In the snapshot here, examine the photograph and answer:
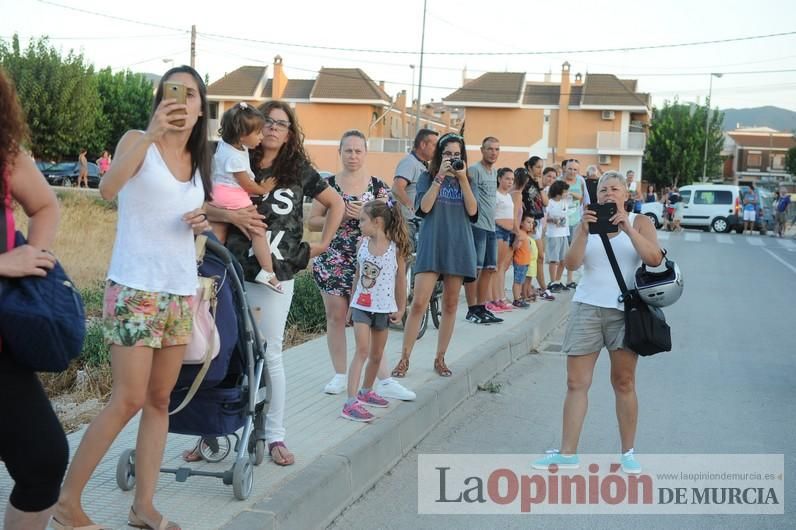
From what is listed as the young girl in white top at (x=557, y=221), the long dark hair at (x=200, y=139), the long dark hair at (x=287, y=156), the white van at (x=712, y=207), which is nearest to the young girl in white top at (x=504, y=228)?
the young girl in white top at (x=557, y=221)

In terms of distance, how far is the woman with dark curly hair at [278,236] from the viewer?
18.1 ft

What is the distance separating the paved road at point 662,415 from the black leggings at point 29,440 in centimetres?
218

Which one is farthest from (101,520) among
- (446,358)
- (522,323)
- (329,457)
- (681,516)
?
(522,323)

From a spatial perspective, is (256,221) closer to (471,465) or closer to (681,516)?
(471,465)

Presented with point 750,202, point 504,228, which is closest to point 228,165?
point 504,228

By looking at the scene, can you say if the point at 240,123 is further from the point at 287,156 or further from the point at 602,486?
the point at 602,486

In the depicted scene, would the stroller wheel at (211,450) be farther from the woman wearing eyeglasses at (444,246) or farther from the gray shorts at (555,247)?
the gray shorts at (555,247)

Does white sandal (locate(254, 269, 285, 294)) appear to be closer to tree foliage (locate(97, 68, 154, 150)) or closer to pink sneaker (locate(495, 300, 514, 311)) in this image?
pink sneaker (locate(495, 300, 514, 311))

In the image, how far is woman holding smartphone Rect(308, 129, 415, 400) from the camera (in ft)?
23.9

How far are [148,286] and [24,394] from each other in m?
0.99

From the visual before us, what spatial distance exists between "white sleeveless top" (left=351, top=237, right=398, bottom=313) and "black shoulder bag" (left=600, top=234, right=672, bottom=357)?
1.71 m

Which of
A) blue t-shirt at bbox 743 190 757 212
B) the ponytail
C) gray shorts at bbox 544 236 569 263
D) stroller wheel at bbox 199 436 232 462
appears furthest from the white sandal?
blue t-shirt at bbox 743 190 757 212

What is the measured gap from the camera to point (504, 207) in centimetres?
1298

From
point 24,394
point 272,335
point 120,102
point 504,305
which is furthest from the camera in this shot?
point 120,102
